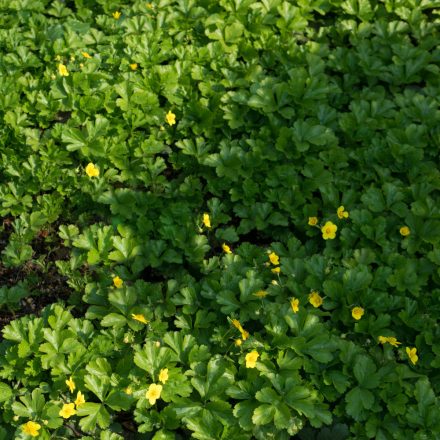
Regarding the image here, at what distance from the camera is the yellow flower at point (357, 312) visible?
10.3 ft

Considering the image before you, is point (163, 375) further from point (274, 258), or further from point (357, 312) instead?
point (357, 312)

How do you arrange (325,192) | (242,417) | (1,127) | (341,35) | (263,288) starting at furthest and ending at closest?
(341,35)
(1,127)
(325,192)
(263,288)
(242,417)

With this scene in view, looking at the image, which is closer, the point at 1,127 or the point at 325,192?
the point at 325,192

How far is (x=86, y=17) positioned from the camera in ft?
15.6

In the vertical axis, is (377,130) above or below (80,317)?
above

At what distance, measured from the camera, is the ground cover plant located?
288 centimetres

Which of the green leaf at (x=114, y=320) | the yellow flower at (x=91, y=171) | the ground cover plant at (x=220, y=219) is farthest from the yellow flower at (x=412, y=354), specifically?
the yellow flower at (x=91, y=171)

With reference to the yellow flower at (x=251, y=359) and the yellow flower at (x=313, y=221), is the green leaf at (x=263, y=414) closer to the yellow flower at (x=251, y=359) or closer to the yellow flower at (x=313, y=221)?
the yellow flower at (x=251, y=359)

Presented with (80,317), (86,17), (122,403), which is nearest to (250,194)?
(80,317)

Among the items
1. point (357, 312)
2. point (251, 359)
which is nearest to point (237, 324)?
point (251, 359)

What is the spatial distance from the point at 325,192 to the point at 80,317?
1504mm

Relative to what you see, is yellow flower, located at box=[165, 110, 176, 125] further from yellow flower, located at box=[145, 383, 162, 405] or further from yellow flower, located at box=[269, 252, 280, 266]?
yellow flower, located at box=[145, 383, 162, 405]

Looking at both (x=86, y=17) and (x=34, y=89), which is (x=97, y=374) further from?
(x=86, y=17)

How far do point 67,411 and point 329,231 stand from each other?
5.30 ft
